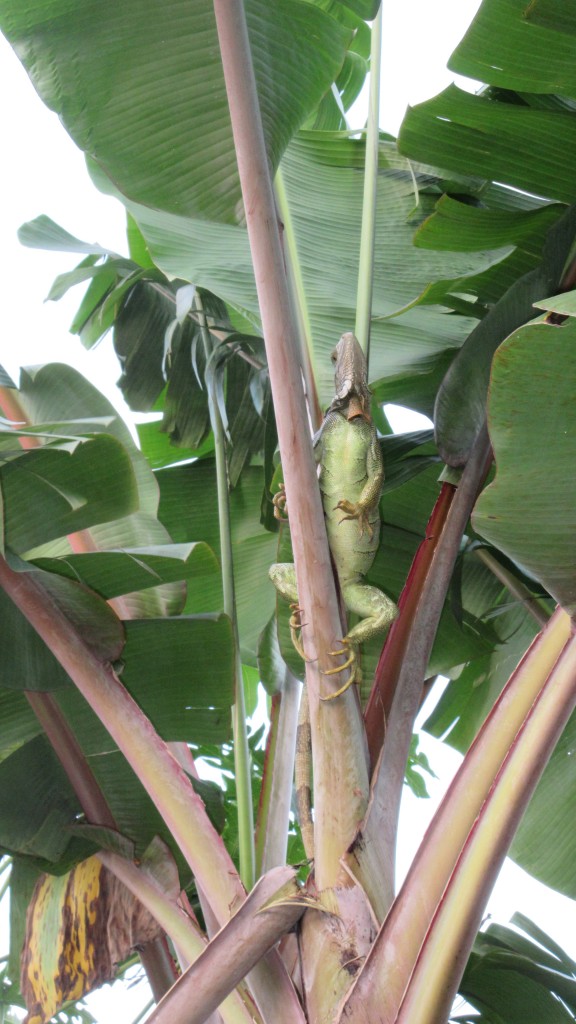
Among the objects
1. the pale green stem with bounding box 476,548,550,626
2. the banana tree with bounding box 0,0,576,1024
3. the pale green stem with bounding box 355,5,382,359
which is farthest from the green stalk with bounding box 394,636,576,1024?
the pale green stem with bounding box 355,5,382,359

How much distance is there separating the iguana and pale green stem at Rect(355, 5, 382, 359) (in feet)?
0.32

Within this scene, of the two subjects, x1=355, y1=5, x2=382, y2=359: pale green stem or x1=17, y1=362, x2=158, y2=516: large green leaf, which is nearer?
x1=355, y1=5, x2=382, y2=359: pale green stem

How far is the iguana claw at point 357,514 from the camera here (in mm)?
1487

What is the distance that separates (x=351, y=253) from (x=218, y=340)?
53cm

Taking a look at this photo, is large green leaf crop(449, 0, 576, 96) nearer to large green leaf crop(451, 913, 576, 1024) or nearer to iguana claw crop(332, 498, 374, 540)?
iguana claw crop(332, 498, 374, 540)

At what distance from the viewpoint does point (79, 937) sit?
181 centimetres

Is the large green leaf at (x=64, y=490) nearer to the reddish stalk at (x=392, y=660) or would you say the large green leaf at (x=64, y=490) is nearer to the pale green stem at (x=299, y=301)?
the pale green stem at (x=299, y=301)

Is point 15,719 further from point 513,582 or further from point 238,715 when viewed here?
point 513,582

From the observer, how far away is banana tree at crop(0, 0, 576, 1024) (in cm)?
129

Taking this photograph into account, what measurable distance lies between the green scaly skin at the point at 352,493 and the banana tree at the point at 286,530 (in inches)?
4.4

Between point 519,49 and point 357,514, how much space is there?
0.83 m

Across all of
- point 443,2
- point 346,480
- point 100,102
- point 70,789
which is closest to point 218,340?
point 100,102

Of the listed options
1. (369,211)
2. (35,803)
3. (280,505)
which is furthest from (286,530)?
(35,803)

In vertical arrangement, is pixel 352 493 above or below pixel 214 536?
below
